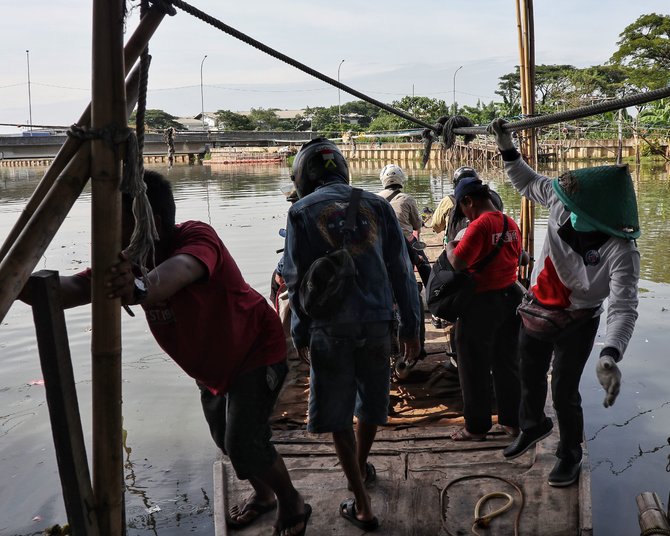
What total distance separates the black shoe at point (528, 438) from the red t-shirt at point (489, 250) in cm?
91

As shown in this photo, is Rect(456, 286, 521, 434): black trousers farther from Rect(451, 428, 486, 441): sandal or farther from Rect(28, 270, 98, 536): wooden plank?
Rect(28, 270, 98, 536): wooden plank

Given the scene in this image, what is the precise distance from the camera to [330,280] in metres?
3.23

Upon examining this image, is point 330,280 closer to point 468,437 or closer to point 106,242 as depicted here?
point 106,242

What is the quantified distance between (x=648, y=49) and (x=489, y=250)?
4893cm

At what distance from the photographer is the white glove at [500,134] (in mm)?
3562

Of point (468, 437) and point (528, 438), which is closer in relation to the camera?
point (528, 438)

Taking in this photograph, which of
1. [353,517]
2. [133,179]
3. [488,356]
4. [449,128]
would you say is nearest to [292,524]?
[353,517]

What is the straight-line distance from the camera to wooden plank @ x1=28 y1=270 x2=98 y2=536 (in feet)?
6.88

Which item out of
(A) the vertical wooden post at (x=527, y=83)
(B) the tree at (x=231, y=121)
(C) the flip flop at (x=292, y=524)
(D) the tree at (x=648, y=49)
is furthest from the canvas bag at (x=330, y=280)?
(B) the tree at (x=231, y=121)

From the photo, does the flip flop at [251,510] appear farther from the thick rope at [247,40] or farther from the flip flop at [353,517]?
the thick rope at [247,40]

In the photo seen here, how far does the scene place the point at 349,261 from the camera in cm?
326

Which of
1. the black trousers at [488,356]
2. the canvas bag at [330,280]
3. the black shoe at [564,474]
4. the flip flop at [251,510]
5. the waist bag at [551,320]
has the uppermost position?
the canvas bag at [330,280]

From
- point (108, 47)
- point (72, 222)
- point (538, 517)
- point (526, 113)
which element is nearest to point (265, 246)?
point (72, 222)

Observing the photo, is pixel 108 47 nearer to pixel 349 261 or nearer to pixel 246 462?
pixel 349 261
